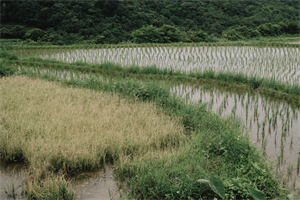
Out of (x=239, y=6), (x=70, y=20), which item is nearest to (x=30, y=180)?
(x=70, y=20)

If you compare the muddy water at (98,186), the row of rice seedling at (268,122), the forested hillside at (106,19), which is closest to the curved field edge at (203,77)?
the row of rice seedling at (268,122)

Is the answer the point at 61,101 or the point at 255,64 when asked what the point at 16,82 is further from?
the point at 255,64

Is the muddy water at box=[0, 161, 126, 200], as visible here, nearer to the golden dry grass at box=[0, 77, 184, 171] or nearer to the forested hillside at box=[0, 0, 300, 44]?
the golden dry grass at box=[0, 77, 184, 171]

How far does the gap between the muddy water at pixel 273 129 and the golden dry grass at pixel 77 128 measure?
1182mm

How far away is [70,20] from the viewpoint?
17875 mm

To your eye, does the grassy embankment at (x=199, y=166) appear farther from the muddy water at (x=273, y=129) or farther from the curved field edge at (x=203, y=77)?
the curved field edge at (x=203, y=77)

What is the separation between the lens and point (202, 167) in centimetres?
283

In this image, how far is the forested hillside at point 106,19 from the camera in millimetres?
16719

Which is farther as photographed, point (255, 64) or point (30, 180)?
point (255, 64)

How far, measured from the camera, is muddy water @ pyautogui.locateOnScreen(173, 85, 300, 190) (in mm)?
3018

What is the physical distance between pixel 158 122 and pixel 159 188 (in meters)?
1.43

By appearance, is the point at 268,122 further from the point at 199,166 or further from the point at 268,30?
the point at 268,30

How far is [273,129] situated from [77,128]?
3.22 metres

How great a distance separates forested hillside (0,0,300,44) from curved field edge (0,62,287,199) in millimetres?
13610
